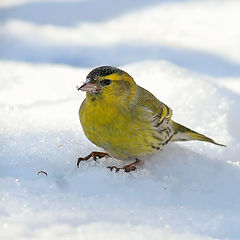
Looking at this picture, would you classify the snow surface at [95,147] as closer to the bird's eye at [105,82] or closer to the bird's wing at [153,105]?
the bird's wing at [153,105]

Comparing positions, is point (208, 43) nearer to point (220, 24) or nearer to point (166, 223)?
point (220, 24)

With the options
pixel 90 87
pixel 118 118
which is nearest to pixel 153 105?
pixel 118 118

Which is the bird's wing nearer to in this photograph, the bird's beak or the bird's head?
the bird's head

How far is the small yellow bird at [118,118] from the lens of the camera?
366 cm

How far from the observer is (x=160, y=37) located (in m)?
7.51

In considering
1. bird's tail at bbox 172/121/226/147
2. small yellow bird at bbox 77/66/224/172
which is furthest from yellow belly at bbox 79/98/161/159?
bird's tail at bbox 172/121/226/147

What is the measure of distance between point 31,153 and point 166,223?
121 centimetres

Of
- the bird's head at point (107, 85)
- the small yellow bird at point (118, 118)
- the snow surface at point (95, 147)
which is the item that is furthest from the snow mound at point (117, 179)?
the bird's head at point (107, 85)

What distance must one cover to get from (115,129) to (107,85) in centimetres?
31

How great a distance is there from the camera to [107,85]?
3.72 meters

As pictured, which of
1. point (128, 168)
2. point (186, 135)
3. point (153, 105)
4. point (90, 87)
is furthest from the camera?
Result: point (186, 135)

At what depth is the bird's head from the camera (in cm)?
365

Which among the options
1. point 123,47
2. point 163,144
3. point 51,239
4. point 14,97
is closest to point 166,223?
point 51,239

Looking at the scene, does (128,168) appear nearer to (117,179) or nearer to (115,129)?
(117,179)
